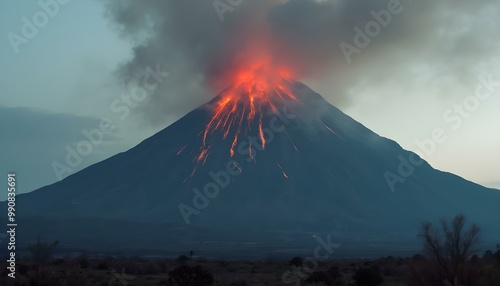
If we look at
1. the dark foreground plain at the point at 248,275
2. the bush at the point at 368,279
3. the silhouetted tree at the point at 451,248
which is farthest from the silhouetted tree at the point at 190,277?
the silhouetted tree at the point at 451,248

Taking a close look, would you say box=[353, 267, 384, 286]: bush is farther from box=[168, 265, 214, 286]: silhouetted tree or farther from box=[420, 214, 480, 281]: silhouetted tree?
box=[168, 265, 214, 286]: silhouetted tree

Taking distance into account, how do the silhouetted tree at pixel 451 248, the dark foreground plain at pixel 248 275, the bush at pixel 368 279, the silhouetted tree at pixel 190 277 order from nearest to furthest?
1. the dark foreground plain at pixel 248 275
2. the silhouetted tree at pixel 451 248
3. the silhouetted tree at pixel 190 277
4. the bush at pixel 368 279

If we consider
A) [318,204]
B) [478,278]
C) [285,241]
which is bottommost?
[478,278]

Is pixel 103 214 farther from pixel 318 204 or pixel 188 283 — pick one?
pixel 188 283

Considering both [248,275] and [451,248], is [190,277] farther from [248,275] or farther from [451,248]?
[248,275]

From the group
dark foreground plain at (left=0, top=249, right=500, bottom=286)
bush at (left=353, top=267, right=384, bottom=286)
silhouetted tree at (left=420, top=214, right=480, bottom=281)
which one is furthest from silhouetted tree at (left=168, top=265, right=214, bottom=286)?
silhouetted tree at (left=420, top=214, right=480, bottom=281)

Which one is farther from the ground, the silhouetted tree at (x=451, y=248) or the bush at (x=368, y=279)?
the silhouetted tree at (x=451, y=248)

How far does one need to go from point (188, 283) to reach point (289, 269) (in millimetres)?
20811

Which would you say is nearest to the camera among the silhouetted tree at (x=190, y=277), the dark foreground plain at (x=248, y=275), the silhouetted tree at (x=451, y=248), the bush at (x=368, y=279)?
the dark foreground plain at (x=248, y=275)

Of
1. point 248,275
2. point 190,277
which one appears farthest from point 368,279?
point 248,275

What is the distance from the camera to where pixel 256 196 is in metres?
199

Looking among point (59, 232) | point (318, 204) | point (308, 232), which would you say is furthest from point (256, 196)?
point (59, 232)

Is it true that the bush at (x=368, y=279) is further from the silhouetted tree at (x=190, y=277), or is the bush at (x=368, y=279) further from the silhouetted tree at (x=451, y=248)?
the silhouetted tree at (x=190, y=277)

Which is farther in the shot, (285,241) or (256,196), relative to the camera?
(256,196)
